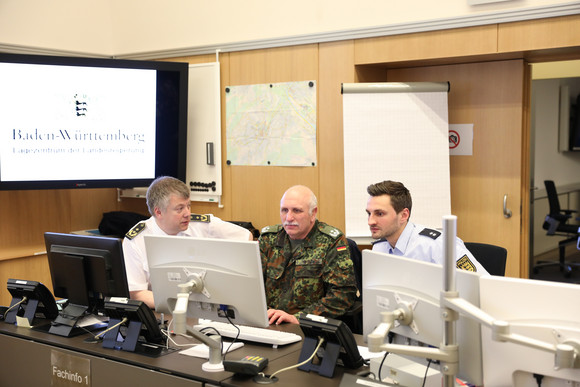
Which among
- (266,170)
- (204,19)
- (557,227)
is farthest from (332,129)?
(557,227)

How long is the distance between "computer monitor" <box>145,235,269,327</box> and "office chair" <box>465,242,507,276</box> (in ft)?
4.53

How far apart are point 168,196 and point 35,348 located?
3.35ft

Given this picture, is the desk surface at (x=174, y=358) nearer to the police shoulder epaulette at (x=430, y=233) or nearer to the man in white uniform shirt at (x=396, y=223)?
the man in white uniform shirt at (x=396, y=223)

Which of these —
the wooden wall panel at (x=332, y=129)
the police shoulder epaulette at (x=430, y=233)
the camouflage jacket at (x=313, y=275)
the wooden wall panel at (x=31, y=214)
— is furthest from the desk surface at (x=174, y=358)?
the wooden wall panel at (x=31, y=214)

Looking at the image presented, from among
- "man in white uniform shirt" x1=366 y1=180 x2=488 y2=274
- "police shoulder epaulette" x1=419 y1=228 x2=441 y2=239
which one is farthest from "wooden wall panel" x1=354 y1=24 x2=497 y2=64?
"police shoulder epaulette" x1=419 y1=228 x2=441 y2=239

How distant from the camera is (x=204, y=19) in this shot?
17.3 ft

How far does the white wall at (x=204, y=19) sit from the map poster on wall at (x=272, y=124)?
0.43 meters

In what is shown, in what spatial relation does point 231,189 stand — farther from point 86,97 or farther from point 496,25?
point 496,25

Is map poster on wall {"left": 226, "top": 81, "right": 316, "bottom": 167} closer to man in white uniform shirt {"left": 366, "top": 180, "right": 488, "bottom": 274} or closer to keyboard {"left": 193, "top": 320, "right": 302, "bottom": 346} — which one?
man in white uniform shirt {"left": 366, "top": 180, "right": 488, "bottom": 274}

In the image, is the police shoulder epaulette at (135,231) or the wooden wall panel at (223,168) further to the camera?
the wooden wall panel at (223,168)

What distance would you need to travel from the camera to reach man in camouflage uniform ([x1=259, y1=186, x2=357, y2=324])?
3.26 meters

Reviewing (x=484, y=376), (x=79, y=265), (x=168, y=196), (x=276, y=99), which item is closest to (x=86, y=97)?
(x=276, y=99)

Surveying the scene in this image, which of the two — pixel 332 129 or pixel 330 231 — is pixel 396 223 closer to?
pixel 330 231

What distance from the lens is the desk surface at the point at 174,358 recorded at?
89.0 inches
